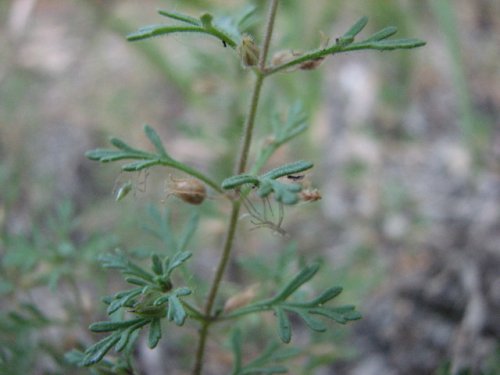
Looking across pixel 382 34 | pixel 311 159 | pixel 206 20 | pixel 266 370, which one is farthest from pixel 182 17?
pixel 311 159

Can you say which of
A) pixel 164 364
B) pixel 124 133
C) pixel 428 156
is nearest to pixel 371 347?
pixel 164 364

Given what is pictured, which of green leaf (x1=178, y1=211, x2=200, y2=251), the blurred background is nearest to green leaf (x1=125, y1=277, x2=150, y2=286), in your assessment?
green leaf (x1=178, y1=211, x2=200, y2=251)

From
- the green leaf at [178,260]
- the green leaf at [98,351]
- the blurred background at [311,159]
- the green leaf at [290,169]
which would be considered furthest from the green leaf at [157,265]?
the blurred background at [311,159]

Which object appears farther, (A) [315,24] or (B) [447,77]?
(B) [447,77]

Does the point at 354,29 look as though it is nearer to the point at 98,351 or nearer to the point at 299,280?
the point at 299,280

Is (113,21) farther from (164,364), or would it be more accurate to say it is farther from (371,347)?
(371,347)

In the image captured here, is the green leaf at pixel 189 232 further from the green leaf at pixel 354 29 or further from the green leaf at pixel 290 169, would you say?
the green leaf at pixel 354 29

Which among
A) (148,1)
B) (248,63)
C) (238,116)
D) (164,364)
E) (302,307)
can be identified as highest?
(148,1)
